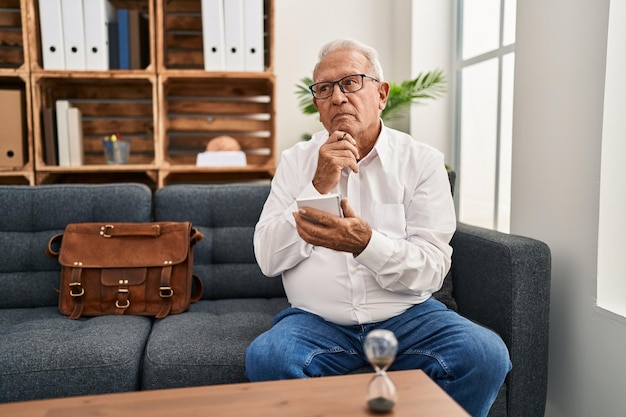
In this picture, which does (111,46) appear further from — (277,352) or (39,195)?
(277,352)

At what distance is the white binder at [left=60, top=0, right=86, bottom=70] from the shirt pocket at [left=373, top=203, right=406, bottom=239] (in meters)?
1.62

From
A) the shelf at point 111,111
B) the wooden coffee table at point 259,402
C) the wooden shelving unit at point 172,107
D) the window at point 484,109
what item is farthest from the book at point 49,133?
the window at point 484,109

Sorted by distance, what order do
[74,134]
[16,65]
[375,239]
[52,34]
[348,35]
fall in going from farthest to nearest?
[348,35] < [16,65] < [74,134] < [52,34] < [375,239]

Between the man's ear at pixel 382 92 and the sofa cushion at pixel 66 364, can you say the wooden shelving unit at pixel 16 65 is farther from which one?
the man's ear at pixel 382 92

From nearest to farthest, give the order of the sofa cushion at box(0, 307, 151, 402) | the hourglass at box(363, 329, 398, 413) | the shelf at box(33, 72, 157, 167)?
the hourglass at box(363, 329, 398, 413) → the sofa cushion at box(0, 307, 151, 402) → the shelf at box(33, 72, 157, 167)

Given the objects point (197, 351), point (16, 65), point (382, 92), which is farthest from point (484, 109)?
point (16, 65)

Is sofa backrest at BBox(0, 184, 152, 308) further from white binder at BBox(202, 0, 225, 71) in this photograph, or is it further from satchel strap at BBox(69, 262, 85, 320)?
white binder at BBox(202, 0, 225, 71)

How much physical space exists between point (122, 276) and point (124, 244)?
0.11 m

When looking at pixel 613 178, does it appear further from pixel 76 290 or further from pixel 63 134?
pixel 63 134

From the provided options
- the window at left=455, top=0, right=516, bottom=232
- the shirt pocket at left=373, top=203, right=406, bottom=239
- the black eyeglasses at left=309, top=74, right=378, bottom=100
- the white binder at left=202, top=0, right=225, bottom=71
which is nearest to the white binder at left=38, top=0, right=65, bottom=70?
the white binder at left=202, top=0, right=225, bottom=71

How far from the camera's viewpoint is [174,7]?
8.81ft

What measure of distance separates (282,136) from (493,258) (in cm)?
153

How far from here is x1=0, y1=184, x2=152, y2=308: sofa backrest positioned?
188cm

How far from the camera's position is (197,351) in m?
1.43
